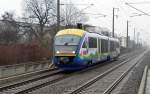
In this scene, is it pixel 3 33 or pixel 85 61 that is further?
pixel 3 33

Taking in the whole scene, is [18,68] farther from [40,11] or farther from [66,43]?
[40,11]

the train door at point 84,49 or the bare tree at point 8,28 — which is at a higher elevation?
the bare tree at point 8,28

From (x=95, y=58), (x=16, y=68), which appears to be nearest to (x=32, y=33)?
(x=95, y=58)

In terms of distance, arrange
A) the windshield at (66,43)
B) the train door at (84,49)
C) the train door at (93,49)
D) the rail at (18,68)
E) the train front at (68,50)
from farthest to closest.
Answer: the train door at (93,49)
the train door at (84,49)
the windshield at (66,43)
the train front at (68,50)
the rail at (18,68)

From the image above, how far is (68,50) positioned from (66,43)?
0.65 m

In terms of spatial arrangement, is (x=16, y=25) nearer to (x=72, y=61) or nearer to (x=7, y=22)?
(x=7, y=22)

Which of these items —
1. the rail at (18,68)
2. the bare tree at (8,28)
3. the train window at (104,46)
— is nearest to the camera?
the rail at (18,68)

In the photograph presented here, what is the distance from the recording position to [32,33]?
67250mm

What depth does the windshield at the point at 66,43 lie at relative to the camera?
2456 centimetres

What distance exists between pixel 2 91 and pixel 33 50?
18546 mm

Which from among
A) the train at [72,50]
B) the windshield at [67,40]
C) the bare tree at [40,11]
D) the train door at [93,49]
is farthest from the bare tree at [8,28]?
the windshield at [67,40]

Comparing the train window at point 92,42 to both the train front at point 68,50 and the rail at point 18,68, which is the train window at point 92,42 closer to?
the train front at point 68,50

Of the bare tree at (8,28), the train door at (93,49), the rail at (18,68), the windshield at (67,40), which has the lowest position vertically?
the rail at (18,68)

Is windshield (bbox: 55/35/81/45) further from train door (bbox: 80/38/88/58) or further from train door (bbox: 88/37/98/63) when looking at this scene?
train door (bbox: 88/37/98/63)
